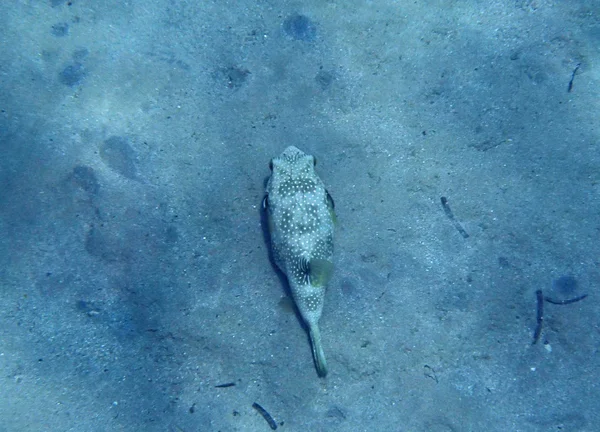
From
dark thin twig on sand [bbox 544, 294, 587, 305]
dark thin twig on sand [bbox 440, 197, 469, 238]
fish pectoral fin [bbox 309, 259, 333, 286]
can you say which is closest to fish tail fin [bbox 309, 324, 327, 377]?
fish pectoral fin [bbox 309, 259, 333, 286]

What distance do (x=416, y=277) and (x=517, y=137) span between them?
93.6 inches

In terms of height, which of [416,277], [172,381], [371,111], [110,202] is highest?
[371,111]

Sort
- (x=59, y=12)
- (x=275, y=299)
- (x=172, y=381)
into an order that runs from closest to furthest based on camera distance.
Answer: (x=172, y=381)
(x=275, y=299)
(x=59, y=12)

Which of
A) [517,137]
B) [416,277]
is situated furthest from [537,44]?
[416,277]

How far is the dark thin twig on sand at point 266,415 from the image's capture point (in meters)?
4.19

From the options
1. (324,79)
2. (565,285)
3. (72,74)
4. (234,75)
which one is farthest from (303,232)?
(72,74)

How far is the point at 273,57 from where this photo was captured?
498 cm

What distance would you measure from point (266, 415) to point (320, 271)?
186cm

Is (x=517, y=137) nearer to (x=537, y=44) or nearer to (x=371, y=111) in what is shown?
(x=537, y=44)

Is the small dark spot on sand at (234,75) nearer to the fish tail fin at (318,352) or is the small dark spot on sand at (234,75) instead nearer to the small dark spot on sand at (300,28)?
the small dark spot on sand at (300,28)

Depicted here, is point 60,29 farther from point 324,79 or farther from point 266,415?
point 266,415

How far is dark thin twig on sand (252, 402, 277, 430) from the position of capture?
4188mm

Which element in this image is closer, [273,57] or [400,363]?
[400,363]

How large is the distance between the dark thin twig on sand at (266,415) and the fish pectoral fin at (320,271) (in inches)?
64.1
